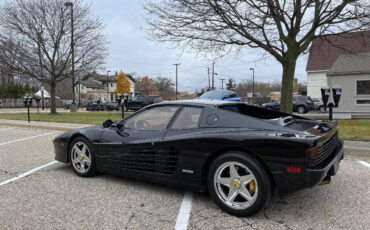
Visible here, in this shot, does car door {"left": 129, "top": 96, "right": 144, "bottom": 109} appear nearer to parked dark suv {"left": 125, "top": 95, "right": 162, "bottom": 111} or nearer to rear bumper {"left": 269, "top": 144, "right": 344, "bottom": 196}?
parked dark suv {"left": 125, "top": 95, "right": 162, "bottom": 111}

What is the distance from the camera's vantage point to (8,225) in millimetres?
2898

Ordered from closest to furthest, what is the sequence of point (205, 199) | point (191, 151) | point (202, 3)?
point (191, 151) → point (205, 199) → point (202, 3)

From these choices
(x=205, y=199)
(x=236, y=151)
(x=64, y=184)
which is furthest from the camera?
(x=64, y=184)

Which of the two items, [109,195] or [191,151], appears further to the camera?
[109,195]

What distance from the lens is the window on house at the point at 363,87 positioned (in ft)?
57.5

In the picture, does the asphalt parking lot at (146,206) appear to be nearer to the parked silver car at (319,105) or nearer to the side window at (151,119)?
the side window at (151,119)

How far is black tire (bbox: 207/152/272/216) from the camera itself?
9.47 ft

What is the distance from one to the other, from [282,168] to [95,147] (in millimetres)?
2784

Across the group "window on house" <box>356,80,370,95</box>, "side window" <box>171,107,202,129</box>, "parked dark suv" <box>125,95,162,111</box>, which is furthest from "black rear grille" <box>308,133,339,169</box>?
"parked dark suv" <box>125,95,162,111</box>

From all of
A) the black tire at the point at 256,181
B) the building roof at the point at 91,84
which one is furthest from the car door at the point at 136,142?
the building roof at the point at 91,84

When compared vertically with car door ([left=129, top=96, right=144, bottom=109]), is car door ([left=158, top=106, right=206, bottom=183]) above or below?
below

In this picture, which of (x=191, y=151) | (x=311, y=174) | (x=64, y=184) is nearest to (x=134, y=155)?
(x=191, y=151)

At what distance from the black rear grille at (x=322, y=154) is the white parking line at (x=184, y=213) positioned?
1.40 meters

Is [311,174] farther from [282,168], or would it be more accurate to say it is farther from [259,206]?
[259,206]
